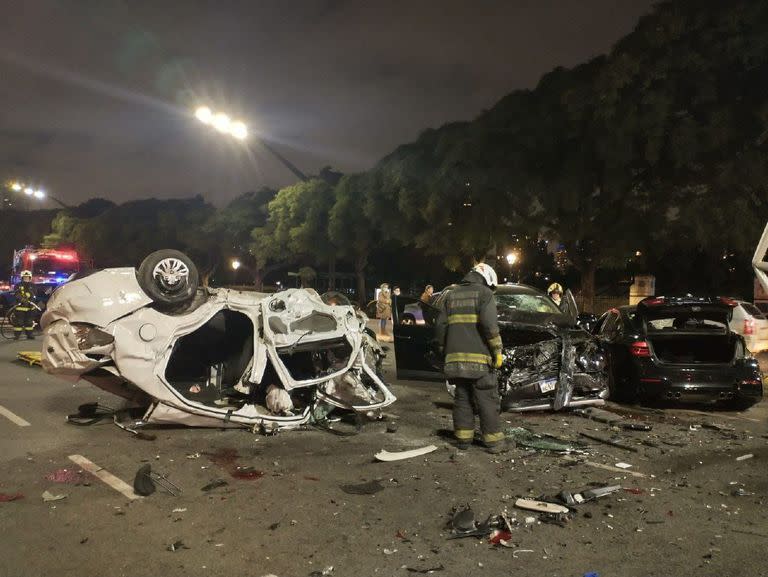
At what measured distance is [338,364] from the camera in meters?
7.03

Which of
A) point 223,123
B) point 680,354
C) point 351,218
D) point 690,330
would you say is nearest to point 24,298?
point 223,123

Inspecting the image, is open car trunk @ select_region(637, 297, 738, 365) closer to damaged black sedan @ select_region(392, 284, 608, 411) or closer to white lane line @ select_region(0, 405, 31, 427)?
damaged black sedan @ select_region(392, 284, 608, 411)

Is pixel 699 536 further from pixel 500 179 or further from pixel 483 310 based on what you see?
pixel 500 179

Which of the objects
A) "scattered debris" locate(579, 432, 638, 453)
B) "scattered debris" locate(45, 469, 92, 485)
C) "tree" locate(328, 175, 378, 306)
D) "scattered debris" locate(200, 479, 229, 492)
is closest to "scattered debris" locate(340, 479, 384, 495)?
"scattered debris" locate(200, 479, 229, 492)

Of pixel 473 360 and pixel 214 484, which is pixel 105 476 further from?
pixel 473 360

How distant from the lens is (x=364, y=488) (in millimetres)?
4559

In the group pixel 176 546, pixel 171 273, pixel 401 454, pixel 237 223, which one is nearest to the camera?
pixel 176 546

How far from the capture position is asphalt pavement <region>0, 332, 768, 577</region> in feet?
11.0

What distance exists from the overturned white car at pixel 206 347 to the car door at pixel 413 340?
1482 millimetres

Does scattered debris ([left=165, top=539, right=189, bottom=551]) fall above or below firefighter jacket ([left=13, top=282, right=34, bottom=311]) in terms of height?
below

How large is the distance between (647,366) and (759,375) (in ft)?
4.29

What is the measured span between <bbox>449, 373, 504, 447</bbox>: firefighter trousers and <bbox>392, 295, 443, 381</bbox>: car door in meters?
2.90

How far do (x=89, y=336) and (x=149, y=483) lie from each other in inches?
71.4

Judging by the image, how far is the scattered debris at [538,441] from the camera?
576cm
